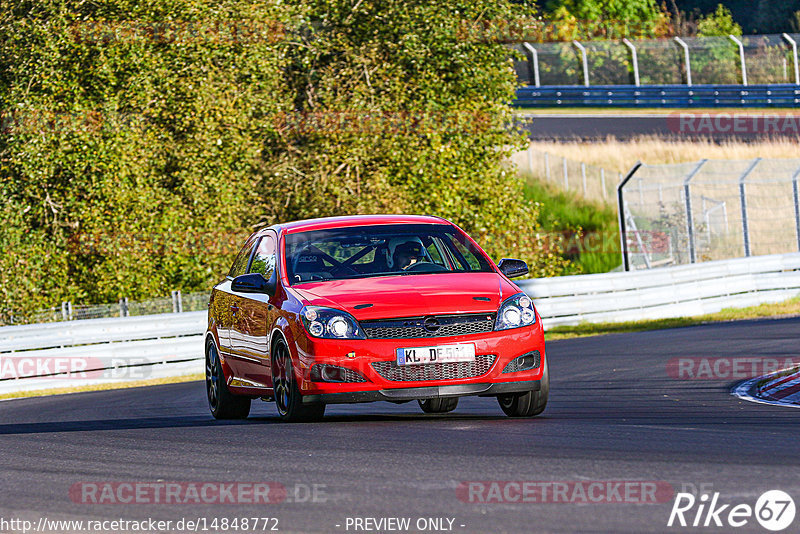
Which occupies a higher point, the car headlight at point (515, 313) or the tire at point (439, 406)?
the car headlight at point (515, 313)

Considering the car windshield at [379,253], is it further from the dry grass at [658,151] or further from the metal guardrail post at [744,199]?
the dry grass at [658,151]

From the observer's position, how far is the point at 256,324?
36.6ft

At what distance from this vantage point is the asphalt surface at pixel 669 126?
159 ft

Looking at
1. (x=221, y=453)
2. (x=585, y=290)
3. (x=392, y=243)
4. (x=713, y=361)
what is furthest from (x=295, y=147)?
(x=221, y=453)

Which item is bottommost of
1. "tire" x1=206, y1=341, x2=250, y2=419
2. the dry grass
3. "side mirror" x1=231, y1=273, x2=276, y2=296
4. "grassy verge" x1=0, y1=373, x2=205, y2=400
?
the dry grass

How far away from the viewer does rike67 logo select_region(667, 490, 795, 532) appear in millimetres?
5918

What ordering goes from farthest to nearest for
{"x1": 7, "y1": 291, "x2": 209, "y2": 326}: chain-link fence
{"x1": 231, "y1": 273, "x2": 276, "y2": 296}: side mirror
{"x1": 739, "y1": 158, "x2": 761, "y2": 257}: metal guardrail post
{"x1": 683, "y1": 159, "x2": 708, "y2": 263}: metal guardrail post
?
{"x1": 683, "y1": 159, "x2": 708, "y2": 263}: metal guardrail post, {"x1": 739, "y1": 158, "x2": 761, "y2": 257}: metal guardrail post, {"x1": 7, "y1": 291, "x2": 209, "y2": 326}: chain-link fence, {"x1": 231, "y1": 273, "x2": 276, "y2": 296}: side mirror

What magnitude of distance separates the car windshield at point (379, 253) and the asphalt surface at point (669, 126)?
36.9 metres

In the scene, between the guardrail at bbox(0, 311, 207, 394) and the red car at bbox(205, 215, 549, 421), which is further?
the guardrail at bbox(0, 311, 207, 394)

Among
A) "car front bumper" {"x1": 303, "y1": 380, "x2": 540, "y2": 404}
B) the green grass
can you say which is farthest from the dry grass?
"car front bumper" {"x1": 303, "y1": 380, "x2": 540, "y2": 404}

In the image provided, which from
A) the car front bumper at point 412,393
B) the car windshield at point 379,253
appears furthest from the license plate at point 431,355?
the car windshield at point 379,253

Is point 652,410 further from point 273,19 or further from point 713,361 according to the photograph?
point 273,19

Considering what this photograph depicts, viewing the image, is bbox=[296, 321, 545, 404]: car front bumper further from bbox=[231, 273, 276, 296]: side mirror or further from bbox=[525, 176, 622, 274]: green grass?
bbox=[525, 176, 622, 274]: green grass

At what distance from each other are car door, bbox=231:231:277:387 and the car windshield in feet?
0.93
